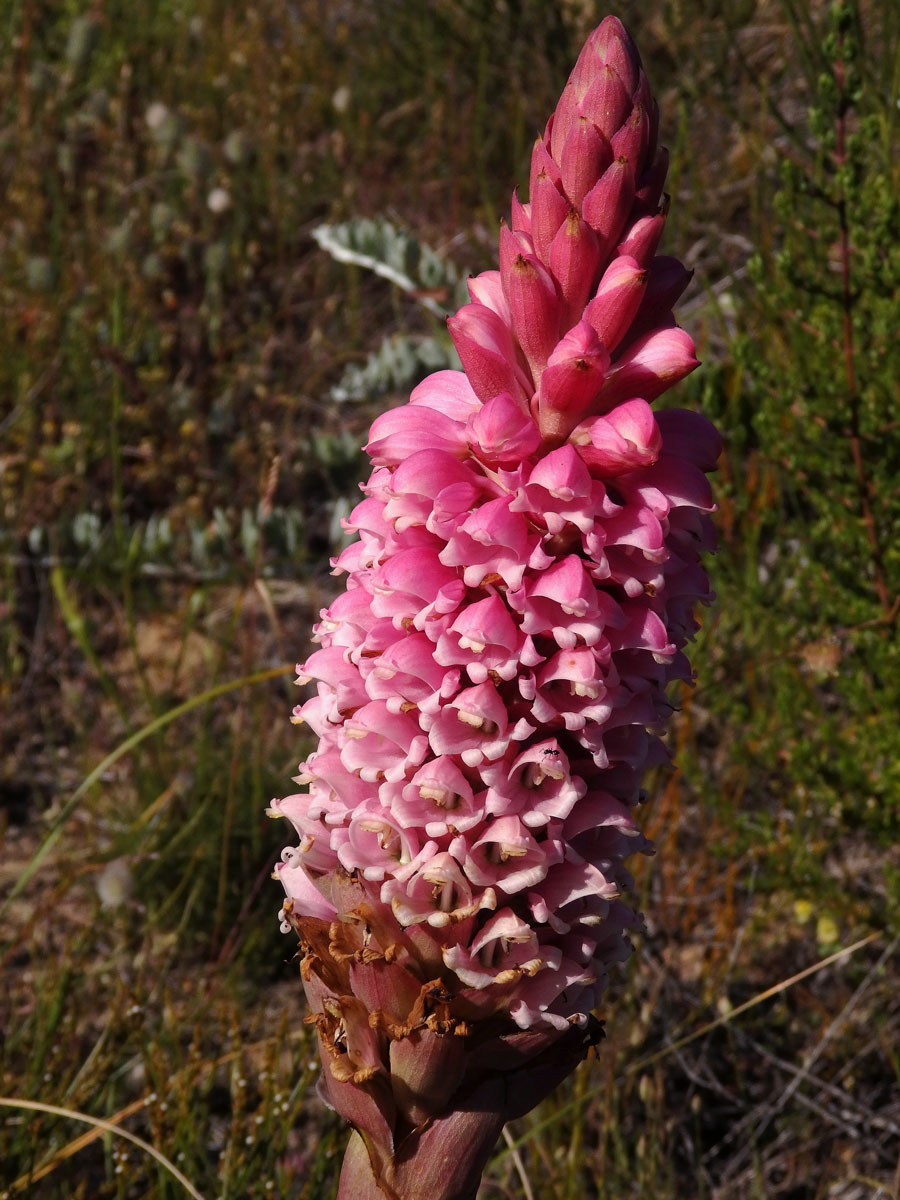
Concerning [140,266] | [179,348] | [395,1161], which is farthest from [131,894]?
[140,266]

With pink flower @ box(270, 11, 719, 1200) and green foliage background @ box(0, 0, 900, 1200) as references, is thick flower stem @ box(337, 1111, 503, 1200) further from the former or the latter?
green foliage background @ box(0, 0, 900, 1200)

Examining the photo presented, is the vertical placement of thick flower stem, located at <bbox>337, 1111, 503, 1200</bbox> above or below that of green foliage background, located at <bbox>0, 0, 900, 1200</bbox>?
below

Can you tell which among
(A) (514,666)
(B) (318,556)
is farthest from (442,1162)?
(B) (318,556)

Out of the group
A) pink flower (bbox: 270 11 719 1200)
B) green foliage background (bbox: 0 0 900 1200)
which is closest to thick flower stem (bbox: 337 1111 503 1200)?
pink flower (bbox: 270 11 719 1200)

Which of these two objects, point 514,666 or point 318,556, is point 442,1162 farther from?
point 318,556

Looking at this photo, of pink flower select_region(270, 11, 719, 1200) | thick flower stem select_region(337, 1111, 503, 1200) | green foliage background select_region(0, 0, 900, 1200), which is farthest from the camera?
green foliage background select_region(0, 0, 900, 1200)

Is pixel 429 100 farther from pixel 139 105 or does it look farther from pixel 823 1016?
pixel 823 1016

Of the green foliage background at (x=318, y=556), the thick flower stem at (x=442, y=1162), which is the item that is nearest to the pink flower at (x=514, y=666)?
the thick flower stem at (x=442, y=1162)
